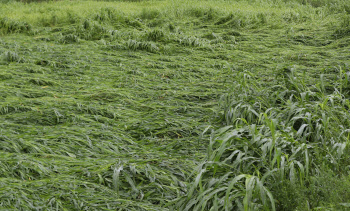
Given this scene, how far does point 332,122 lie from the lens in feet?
6.80

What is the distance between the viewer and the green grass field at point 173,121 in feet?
5.35

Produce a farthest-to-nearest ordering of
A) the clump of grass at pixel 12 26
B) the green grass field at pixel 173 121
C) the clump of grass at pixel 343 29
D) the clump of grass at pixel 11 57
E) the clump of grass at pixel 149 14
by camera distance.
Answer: the clump of grass at pixel 149 14 < the clump of grass at pixel 12 26 < the clump of grass at pixel 343 29 < the clump of grass at pixel 11 57 < the green grass field at pixel 173 121

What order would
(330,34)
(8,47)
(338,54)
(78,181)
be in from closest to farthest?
(78,181) → (338,54) → (8,47) → (330,34)

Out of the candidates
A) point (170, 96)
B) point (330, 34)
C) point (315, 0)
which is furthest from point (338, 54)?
point (315, 0)

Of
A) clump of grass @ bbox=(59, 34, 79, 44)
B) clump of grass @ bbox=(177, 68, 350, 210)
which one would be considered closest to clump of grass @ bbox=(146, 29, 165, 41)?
clump of grass @ bbox=(59, 34, 79, 44)

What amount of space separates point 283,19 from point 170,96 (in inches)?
195

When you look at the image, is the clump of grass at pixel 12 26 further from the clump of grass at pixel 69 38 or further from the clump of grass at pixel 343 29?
the clump of grass at pixel 343 29

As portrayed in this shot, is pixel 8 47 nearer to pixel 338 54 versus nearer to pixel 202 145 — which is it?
pixel 202 145

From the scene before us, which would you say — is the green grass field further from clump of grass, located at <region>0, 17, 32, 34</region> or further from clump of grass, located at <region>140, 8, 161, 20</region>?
clump of grass, located at <region>140, 8, 161, 20</region>

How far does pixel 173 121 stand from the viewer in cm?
272

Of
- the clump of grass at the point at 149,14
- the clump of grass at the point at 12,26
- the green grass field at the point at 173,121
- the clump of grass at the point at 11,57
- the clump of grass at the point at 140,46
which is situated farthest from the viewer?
the clump of grass at the point at 149,14

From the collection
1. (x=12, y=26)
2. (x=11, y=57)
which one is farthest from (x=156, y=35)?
(x=12, y=26)

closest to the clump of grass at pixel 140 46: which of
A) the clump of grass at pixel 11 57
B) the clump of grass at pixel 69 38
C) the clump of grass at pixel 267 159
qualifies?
the clump of grass at pixel 69 38

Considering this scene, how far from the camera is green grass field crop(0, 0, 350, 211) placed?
163cm
